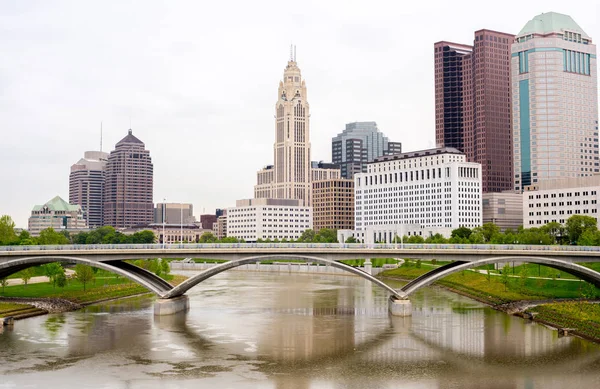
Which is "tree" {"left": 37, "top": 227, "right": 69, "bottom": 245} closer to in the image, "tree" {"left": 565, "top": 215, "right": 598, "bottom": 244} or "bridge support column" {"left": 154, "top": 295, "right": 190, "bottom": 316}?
"bridge support column" {"left": 154, "top": 295, "right": 190, "bottom": 316}

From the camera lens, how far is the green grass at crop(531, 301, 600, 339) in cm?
7025

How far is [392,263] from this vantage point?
549ft

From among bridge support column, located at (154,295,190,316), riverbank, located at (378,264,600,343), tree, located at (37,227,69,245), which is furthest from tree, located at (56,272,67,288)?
riverbank, located at (378,264,600,343)

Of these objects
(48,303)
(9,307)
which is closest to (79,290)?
(48,303)

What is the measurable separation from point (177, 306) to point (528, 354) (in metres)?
45.0

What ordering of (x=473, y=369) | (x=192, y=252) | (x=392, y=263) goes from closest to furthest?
(x=473, y=369) → (x=192, y=252) → (x=392, y=263)

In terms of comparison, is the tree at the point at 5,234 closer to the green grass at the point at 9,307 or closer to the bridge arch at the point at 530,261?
the green grass at the point at 9,307

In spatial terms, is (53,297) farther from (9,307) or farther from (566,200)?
(566,200)

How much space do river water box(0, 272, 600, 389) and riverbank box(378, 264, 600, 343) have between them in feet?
8.88

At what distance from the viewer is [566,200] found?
627ft

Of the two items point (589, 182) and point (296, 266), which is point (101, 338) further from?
point (589, 182)

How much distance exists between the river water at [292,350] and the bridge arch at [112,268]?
3.84 m

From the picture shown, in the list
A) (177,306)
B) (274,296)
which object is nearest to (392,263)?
(274,296)

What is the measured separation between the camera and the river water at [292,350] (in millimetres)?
51406
